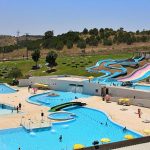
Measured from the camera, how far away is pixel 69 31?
94750mm

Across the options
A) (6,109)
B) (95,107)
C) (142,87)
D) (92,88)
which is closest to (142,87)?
(142,87)

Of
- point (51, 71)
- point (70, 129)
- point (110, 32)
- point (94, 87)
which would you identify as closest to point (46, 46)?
point (110, 32)

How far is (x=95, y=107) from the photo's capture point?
3056cm

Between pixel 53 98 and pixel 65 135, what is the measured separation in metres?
13.3

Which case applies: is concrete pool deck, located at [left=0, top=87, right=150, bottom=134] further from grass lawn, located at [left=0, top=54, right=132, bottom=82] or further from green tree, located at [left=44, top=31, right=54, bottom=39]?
green tree, located at [left=44, top=31, right=54, bottom=39]

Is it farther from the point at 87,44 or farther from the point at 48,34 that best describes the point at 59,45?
the point at 48,34

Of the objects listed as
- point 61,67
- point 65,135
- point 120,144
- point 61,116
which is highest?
point 61,67

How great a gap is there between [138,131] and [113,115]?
15.6ft

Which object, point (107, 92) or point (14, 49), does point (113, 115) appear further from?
point (14, 49)

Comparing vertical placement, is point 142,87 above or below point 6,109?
above

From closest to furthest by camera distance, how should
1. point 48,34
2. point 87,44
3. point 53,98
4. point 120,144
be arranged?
point 120,144 < point 53,98 < point 87,44 < point 48,34

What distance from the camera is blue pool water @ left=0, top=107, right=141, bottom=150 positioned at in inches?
814

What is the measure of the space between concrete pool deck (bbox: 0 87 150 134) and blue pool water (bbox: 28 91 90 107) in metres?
1.23

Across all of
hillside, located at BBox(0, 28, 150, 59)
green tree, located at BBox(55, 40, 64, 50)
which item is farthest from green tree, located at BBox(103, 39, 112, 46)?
green tree, located at BBox(55, 40, 64, 50)
